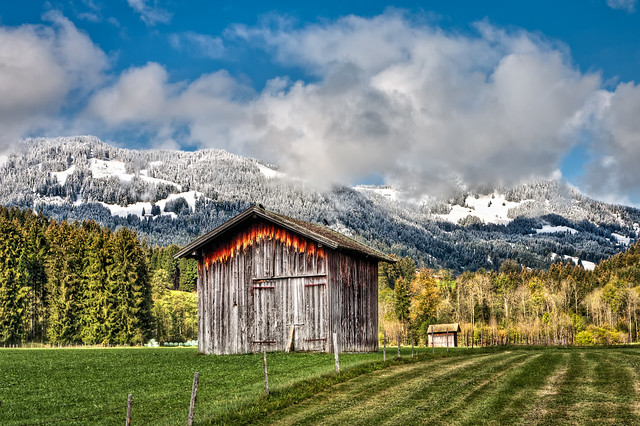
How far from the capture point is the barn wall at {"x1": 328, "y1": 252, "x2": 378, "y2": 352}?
39562mm

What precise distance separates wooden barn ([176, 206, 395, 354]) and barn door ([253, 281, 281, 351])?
0.21 feet

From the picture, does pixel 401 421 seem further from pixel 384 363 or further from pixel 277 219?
pixel 277 219

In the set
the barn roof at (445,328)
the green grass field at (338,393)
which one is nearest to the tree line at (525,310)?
the barn roof at (445,328)

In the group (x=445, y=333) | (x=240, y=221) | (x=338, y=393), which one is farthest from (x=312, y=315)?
(x=445, y=333)

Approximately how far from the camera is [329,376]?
2562 centimetres

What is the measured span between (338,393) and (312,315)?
16.6 meters

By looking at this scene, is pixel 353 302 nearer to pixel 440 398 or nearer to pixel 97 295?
pixel 440 398

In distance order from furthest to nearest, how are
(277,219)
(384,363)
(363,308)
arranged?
(363,308), (277,219), (384,363)

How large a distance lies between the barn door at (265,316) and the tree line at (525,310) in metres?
79.1

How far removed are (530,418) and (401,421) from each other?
11.4 ft

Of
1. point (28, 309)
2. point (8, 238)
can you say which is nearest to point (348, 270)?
point (8, 238)

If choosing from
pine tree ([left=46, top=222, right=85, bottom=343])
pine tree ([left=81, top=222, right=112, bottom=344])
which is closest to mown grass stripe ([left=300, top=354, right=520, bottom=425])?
pine tree ([left=81, top=222, right=112, bottom=344])

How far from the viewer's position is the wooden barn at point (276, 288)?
39062 mm

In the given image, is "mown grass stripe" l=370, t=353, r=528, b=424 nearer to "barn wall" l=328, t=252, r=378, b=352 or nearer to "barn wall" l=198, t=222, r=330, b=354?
"barn wall" l=328, t=252, r=378, b=352
